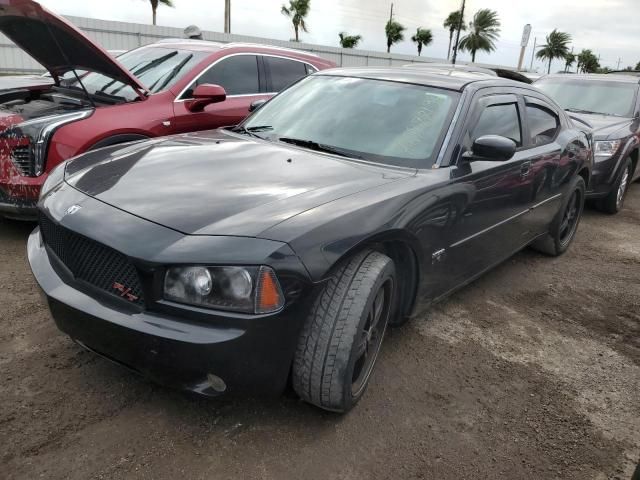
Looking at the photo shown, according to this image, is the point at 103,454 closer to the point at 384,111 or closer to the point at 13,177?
the point at 384,111

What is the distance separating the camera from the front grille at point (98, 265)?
6.82ft

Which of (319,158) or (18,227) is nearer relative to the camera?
(319,158)

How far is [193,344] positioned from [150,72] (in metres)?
4.03

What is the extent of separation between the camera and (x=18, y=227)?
4.56 metres

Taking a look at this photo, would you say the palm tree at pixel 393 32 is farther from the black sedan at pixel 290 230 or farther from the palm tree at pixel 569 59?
the black sedan at pixel 290 230

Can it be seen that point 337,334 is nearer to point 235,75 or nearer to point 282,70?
point 235,75

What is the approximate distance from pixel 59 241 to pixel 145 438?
94 centimetres

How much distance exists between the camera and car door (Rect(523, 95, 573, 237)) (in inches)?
154

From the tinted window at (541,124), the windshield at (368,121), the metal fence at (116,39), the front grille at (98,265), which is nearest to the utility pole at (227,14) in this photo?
the metal fence at (116,39)

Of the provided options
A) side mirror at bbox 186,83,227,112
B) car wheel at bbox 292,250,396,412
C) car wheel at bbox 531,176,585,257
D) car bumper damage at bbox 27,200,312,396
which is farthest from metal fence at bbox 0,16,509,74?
car bumper damage at bbox 27,200,312,396

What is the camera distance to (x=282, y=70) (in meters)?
5.96

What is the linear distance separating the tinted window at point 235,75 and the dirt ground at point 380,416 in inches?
103

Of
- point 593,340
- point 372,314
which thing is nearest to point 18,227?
point 372,314

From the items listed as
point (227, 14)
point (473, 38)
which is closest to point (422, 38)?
point (473, 38)
